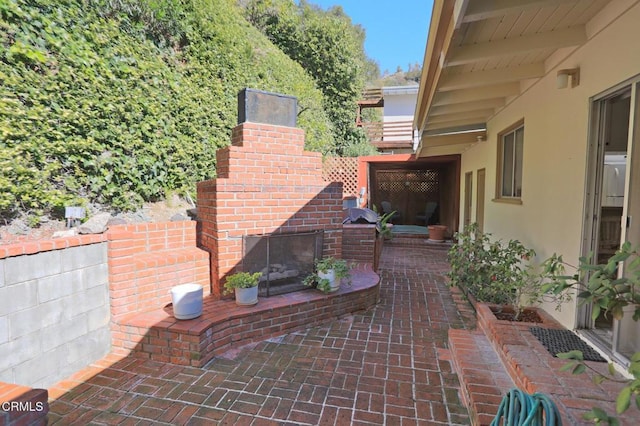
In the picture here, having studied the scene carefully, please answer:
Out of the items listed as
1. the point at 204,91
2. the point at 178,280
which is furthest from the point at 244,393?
the point at 204,91

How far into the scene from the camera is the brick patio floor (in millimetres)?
2150

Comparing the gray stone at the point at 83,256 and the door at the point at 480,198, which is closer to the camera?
the gray stone at the point at 83,256

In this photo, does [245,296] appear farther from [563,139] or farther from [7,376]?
[563,139]

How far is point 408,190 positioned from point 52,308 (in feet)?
37.5

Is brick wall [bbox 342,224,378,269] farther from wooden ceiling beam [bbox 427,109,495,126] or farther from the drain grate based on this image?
the drain grate

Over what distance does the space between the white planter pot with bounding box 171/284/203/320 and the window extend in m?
3.92

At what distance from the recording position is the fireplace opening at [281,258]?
3.57 meters

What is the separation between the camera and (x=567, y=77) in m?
2.66

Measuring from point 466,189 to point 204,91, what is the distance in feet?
20.6

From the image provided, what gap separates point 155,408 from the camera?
7.29 feet

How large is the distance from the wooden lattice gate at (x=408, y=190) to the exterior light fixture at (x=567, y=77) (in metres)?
9.25

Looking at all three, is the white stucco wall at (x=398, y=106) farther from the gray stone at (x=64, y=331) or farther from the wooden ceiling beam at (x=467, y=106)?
the gray stone at (x=64, y=331)

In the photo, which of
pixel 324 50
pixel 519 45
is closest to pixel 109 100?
pixel 519 45

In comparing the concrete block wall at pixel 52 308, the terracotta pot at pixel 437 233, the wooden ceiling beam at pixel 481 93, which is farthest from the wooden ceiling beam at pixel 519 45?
the terracotta pot at pixel 437 233
